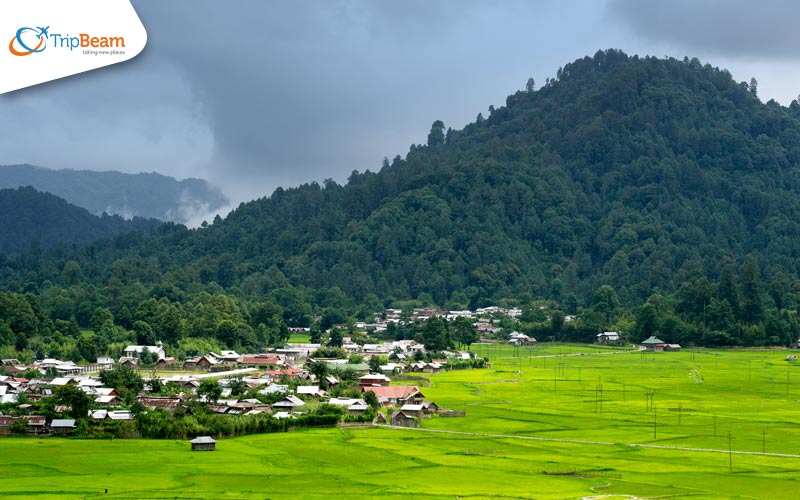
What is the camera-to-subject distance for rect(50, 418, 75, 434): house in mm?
48344

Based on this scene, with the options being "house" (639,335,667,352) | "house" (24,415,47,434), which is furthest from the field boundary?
"house" (639,335,667,352)

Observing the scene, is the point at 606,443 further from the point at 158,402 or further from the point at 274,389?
the point at 158,402

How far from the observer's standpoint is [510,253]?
168 metres

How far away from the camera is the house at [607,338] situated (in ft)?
393

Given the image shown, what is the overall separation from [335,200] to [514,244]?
127ft

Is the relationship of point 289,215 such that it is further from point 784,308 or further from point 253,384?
point 253,384

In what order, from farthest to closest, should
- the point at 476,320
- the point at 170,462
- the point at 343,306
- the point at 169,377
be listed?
1. the point at 343,306
2. the point at 476,320
3. the point at 169,377
4. the point at 170,462

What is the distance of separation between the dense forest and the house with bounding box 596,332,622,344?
1.52m

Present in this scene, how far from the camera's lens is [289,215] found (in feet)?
633

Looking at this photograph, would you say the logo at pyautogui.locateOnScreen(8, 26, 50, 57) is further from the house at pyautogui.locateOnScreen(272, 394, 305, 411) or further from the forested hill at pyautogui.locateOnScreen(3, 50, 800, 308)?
the forested hill at pyautogui.locateOnScreen(3, 50, 800, 308)

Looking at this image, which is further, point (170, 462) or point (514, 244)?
point (514, 244)

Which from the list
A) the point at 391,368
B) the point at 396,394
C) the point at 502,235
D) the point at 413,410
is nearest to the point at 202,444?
the point at 413,410

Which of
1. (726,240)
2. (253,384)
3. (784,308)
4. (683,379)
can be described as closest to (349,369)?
(253,384)

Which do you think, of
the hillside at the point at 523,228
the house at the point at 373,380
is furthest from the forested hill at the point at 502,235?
the house at the point at 373,380
